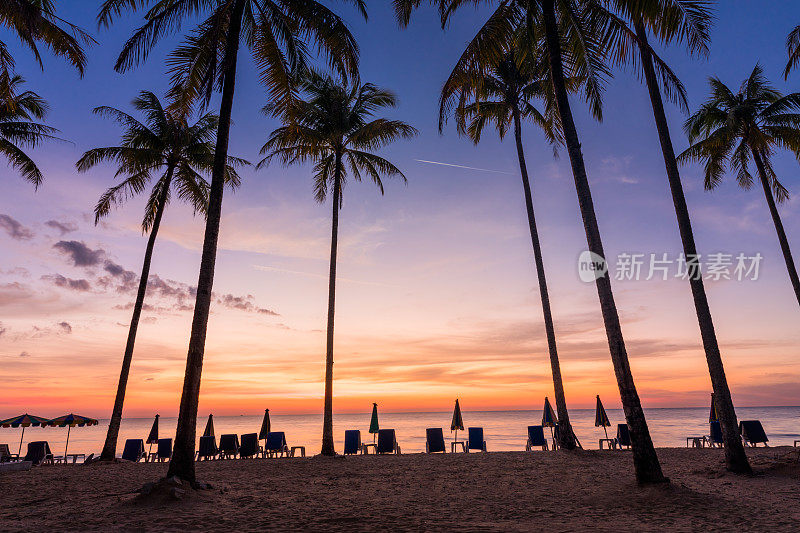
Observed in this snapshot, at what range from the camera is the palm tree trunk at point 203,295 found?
8.90 metres

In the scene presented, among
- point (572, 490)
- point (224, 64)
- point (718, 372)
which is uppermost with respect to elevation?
point (224, 64)

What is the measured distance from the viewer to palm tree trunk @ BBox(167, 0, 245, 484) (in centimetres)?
890

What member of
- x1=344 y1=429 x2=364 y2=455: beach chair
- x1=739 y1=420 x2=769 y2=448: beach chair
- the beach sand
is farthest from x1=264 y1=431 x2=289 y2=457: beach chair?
x1=739 y1=420 x2=769 y2=448: beach chair

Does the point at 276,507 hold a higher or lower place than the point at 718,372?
lower

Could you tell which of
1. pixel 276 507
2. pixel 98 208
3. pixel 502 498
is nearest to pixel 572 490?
pixel 502 498

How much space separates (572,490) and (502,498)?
5.33 ft

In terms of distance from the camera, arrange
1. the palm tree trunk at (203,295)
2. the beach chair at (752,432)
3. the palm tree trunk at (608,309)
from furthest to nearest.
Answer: the beach chair at (752,432) → the palm tree trunk at (203,295) → the palm tree trunk at (608,309)

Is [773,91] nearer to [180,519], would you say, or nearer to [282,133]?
[282,133]

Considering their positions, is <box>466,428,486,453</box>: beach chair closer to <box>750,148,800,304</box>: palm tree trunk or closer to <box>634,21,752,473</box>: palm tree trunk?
<box>634,21,752,473</box>: palm tree trunk

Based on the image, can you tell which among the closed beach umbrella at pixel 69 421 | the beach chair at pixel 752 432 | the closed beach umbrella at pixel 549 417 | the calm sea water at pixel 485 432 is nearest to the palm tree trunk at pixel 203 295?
the closed beach umbrella at pixel 69 421

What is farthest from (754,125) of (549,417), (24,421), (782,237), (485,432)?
(485,432)

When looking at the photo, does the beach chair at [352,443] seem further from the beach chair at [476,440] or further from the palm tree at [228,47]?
the palm tree at [228,47]

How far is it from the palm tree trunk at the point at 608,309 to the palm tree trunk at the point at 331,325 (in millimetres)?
9247

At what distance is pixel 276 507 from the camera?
7.83m
